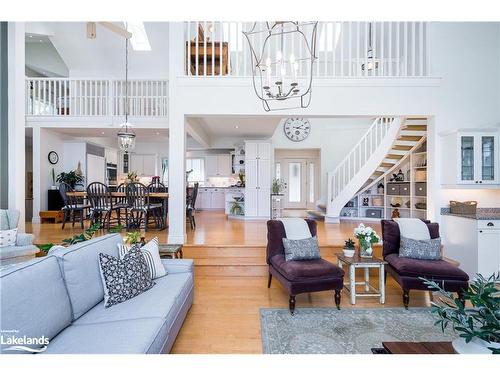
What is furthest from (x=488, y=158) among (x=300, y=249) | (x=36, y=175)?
(x=36, y=175)

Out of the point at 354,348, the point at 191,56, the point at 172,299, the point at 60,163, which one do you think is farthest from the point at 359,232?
the point at 60,163

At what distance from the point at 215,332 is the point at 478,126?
16.4 ft

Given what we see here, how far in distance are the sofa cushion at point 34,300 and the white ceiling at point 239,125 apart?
15.5 ft

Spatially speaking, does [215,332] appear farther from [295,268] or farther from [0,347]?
[0,347]

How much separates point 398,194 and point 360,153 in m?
1.48

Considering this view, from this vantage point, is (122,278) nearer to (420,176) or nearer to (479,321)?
(479,321)

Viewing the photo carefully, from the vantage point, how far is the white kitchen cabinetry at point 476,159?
13.0 ft

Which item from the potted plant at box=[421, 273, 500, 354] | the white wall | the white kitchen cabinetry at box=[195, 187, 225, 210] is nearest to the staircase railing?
the white wall

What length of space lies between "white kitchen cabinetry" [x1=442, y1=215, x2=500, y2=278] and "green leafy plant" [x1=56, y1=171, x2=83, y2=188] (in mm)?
8643

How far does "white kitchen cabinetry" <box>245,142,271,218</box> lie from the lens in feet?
24.7

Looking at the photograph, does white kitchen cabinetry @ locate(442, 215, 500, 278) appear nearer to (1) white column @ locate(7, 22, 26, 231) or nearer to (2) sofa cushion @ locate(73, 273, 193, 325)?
(2) sofa cushion @ locate(73, 273, 193, 325)

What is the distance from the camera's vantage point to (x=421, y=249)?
10.9ft

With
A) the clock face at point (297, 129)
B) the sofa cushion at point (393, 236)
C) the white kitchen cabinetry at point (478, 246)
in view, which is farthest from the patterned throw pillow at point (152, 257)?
the clock face at point (297, 129)
